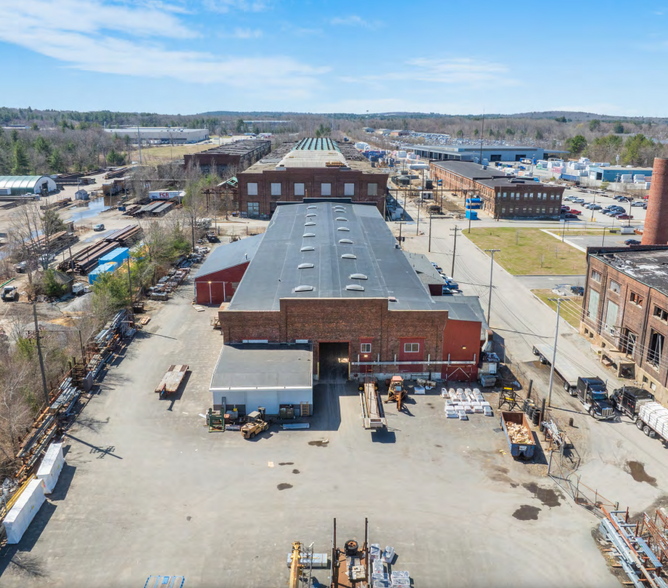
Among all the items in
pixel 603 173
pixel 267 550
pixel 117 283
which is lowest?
pixel 267 550

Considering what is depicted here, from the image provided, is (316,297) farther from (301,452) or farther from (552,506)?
(552,506)

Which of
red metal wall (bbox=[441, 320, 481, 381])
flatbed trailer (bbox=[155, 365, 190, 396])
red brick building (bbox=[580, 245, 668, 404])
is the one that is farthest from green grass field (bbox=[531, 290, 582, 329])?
flatbed trailer (bbox=[155, 365, 190, 396])

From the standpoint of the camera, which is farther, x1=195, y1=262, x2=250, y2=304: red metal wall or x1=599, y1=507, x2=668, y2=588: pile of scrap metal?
x1=195, y1=262, x2=250, y2=304: red metal wall

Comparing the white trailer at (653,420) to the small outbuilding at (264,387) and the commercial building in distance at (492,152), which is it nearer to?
the small outbuilding at (264,387)

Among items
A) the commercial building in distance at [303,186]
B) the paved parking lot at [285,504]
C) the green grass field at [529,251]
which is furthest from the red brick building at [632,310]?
the commercial building in distance at [303,186]

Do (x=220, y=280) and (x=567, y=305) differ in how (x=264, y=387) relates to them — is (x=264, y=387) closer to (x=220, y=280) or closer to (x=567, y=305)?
(x=220, y=280)

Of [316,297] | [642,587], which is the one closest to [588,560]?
[642,587]

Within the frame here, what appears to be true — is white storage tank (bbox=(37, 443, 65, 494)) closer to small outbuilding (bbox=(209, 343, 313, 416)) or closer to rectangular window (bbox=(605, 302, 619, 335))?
small outbuilding (bbox=(209, 343, 313, 416))
